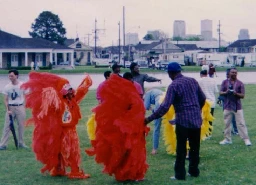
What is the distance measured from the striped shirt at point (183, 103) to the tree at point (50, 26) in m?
98.5

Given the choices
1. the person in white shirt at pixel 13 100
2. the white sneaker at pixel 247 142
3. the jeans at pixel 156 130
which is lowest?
the white sneaker at pixel 247 142

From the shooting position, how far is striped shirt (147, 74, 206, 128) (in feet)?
28.4

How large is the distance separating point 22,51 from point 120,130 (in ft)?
222

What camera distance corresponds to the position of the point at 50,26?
10625 centimetres

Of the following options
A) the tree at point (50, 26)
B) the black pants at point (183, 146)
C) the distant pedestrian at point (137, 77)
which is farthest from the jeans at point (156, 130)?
the tree at point (50, 26)

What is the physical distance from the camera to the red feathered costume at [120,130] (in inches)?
337

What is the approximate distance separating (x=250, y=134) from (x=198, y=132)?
19.9 feet

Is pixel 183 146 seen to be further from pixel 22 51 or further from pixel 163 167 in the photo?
pixel 22 51

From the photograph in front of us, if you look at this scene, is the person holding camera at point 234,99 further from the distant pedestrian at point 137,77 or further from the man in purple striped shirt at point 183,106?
the man in purple striped shirt at point 183,106

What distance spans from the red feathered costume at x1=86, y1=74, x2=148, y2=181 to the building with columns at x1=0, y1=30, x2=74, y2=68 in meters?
64.0

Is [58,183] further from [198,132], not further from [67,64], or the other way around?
[67,64]

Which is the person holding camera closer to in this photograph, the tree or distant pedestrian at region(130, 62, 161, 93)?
distant pedestrian at region(130, 62, 161, 93)

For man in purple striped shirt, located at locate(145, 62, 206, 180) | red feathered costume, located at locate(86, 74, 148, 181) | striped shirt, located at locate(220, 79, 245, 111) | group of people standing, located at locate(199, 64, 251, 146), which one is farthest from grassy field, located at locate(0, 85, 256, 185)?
striped shirt, located at locate(220, 79, 245, 111)

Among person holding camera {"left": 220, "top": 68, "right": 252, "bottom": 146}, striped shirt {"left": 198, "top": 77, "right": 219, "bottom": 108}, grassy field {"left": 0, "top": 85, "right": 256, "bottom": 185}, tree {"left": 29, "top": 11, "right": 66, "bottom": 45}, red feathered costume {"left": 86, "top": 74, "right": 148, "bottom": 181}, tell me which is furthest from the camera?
tree {"left": 29, "top": 11, "right": 66, "bottom": 45}
